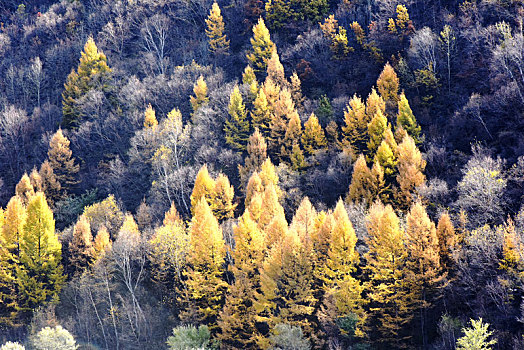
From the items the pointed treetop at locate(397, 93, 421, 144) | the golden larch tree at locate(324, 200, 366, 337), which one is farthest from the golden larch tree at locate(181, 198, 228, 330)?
the pointed treetop at locate(397, 93, 421, 144)

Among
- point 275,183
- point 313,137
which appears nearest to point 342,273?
point 275,183

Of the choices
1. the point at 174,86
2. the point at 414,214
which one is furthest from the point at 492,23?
the point at 174,86

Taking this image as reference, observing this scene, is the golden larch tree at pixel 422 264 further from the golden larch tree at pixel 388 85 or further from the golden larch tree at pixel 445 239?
the golden larch tree at pixel 388 85

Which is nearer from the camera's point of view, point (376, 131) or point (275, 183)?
point (275, 183)

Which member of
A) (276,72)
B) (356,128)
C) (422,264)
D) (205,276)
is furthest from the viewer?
(276,72)

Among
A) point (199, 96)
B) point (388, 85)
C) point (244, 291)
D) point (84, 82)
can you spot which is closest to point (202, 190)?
point (244, 291)

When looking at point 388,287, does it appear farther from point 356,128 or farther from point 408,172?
point 356,128

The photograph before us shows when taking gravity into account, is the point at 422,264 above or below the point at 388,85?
below

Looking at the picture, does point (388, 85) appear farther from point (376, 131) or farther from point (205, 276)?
point (205, 276)

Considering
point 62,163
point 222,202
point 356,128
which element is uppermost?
point 356,128

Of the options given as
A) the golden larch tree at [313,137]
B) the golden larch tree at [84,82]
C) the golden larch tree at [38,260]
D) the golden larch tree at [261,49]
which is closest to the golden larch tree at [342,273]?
the golden larch tree at [313,137]

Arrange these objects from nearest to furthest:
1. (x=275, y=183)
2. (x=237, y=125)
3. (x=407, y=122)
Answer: (x=407, y=122) → (x=275, y=183) → (x=237, y=125)
